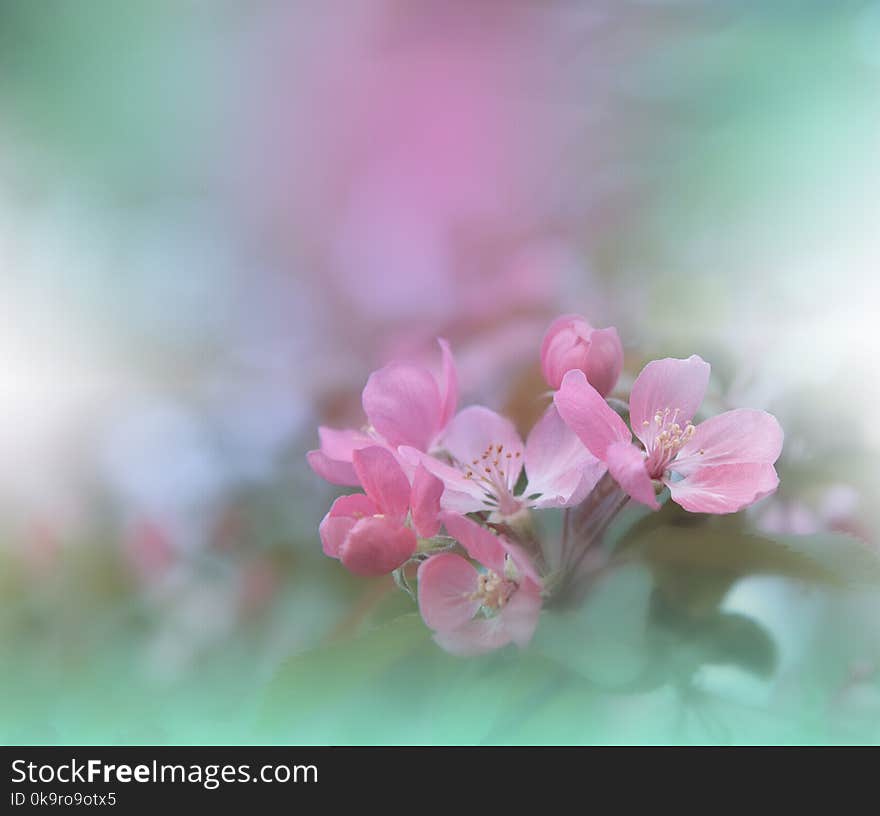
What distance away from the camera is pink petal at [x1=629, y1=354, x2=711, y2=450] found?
1.43 feet

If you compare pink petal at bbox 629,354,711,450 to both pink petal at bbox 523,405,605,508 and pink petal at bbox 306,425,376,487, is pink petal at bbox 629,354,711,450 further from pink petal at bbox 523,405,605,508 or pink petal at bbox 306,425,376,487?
pink petal at bbox 306,425,376,487

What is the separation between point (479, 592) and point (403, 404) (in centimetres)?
10

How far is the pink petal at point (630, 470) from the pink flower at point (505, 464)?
0.07ft

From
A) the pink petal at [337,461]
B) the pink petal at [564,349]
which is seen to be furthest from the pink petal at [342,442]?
the pink petal at [564,349]

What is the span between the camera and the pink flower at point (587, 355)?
1.44ft

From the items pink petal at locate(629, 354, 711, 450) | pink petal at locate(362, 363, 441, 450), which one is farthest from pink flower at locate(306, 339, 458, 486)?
pink petal at locate(629, 354, 711, 450)

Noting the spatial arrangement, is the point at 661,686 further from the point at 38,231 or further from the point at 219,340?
the point at 38,231

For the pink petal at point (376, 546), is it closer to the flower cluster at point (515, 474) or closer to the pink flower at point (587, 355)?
the flower cluster at point (515, 474)

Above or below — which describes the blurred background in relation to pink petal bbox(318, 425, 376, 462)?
above

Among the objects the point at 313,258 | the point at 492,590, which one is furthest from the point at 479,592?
the point at 313,258

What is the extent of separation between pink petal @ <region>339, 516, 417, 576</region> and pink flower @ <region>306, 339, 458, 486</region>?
55 mm

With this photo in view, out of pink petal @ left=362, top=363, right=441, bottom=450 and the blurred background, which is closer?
pink petal @ left=362, top=363, right=441, bottom=450

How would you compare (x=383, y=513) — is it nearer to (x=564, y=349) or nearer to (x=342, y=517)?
A: (x=342, y=517)
